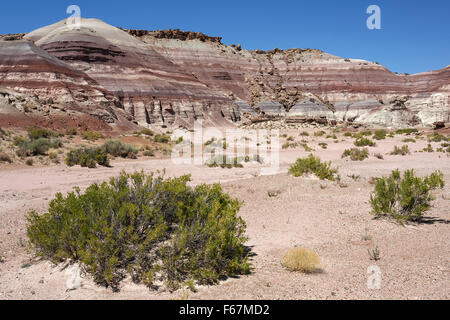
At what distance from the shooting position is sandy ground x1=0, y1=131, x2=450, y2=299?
378cm

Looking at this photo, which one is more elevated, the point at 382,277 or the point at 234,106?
the point at 234,106

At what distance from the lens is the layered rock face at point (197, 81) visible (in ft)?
115

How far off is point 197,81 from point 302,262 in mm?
59121

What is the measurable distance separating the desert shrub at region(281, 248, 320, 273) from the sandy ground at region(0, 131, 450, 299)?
0.11 m

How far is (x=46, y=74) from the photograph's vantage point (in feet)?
110

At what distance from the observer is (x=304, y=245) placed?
5.57 metres

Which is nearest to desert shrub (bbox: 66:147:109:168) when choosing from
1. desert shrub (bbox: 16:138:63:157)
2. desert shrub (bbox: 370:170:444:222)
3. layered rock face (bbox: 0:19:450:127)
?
desert shrub (bbox: 16:138:63:157)

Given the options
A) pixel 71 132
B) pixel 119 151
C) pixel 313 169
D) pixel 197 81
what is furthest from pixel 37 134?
pixel 197 81

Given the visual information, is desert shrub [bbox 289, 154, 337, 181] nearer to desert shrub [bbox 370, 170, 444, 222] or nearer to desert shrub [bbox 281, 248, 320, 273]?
desert shrub [bbox 370, 170, 444, 222]

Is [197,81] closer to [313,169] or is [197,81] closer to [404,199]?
[313,169]

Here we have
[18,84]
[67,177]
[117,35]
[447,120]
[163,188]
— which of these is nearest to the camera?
[163,188]
